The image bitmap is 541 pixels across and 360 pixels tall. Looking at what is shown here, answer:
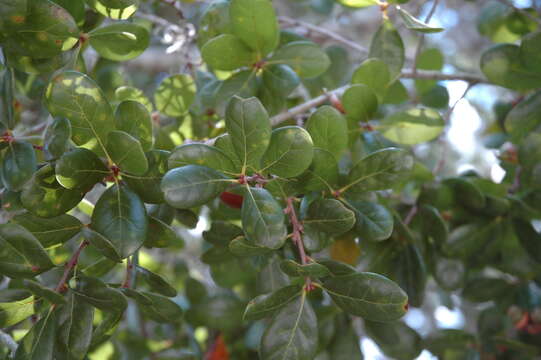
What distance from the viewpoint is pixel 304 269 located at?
0.79 meters

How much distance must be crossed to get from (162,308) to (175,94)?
1.78 ft

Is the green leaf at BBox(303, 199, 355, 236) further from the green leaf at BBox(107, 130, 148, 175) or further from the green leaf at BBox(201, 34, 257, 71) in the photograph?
the green leaf at BBox(201, 34, 257, 71)

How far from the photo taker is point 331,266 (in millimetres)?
877

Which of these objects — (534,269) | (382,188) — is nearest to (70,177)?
(382,188)

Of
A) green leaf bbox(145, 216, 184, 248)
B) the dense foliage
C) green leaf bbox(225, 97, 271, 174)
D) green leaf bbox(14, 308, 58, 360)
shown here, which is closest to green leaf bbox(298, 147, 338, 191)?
the dense foliage

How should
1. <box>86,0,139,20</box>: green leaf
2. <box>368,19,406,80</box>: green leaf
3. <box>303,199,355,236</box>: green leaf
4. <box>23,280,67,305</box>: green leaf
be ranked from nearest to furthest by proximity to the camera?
1. <box>23,280,67,305</box>: green leaf
2. <box>303,199,355,236</box>: green leaf
3. <box>86,0,139,20</box>: green leaf
4. <box>368,19,406,80</box>: green leaf

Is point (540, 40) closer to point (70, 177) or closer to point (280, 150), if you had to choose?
point (280, 150)

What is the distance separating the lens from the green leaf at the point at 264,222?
76 cm

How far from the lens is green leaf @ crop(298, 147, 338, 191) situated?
0.91m

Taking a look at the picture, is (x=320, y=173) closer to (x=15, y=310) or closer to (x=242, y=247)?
(x=242, y=247)

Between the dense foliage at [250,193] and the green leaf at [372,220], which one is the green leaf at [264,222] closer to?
the dense foliage at [250,193]

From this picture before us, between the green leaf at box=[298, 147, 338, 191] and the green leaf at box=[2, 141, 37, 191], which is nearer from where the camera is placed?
the green leaf at box=[2, 141, 37, 191]

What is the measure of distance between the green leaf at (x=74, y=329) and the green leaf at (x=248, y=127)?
334 millimetres

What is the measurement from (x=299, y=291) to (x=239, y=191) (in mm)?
189
